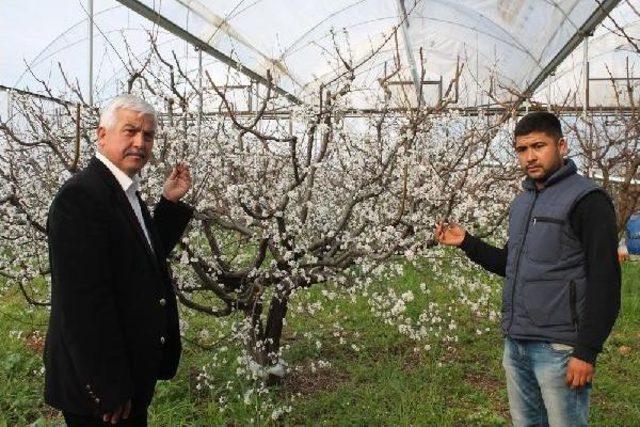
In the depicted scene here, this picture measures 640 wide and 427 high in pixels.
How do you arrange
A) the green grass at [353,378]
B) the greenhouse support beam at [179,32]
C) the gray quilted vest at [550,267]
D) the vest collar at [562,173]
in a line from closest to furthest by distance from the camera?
the gray quilted vest at [550,267] < the vest collar at [562,173] < the green grass at [353,378] < the greenhouse support beam at [179,32]

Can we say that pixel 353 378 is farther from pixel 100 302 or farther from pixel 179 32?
pixel 179 32

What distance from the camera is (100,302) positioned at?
6.17 feet

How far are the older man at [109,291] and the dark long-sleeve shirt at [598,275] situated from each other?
1.47 meters

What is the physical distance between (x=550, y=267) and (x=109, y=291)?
155 cm

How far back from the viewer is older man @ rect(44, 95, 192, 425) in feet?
6.12

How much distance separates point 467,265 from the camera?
513 cm

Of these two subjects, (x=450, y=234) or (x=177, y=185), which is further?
(x=450, y=234)

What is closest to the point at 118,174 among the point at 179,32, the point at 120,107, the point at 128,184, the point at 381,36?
the point at 128,184

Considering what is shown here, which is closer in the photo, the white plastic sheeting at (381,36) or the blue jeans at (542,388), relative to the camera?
the blue jeans at (542,388)

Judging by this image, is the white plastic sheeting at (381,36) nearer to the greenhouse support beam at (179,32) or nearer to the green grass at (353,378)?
the greenhouse support beam at (179,32)

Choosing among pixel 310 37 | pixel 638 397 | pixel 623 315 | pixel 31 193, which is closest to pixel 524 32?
pixel 310 37

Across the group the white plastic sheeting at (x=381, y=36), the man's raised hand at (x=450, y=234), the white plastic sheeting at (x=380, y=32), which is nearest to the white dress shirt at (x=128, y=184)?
the man's raised hand at (x=450, y=234)

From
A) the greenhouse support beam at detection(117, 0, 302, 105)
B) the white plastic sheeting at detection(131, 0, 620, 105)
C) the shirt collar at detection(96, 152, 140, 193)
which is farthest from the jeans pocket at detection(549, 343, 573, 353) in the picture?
the white plastic sheeting at detection(131, 0, 620, 105)

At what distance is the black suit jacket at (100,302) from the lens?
→ 1.86 meters
